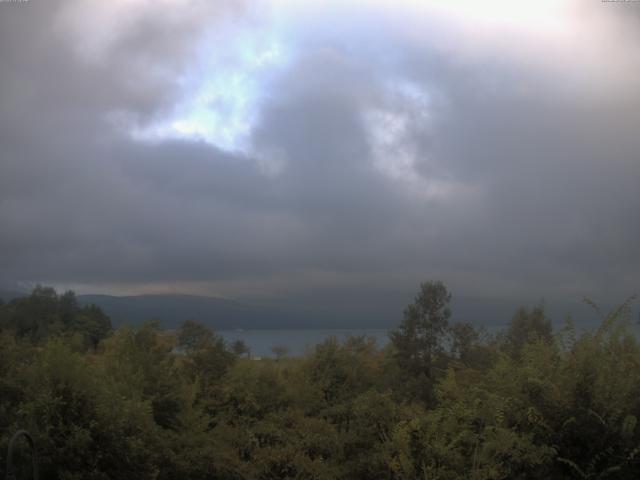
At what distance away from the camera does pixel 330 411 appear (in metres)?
16.9

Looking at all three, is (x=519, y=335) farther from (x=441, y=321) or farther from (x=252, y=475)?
(x=252, y=475)

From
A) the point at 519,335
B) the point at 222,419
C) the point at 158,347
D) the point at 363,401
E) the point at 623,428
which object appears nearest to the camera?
the point at 623,428

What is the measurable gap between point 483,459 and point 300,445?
547 centimetres

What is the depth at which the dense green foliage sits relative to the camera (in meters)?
10.8

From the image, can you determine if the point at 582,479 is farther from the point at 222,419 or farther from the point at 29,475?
the point at 222,419

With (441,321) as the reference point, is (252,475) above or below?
below

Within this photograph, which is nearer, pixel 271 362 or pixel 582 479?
pixel 582 479

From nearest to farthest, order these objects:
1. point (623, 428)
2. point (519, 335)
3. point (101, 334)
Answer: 1. point (623, 428)
2. point (519, 335)
3. point (101, 334)

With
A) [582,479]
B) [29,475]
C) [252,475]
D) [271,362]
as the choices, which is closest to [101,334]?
[271,362]

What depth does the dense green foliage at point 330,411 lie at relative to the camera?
426 inches

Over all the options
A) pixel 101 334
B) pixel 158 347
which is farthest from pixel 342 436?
pixel 101 334

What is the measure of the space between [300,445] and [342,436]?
112 centimetres

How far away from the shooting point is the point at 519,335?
73.4 ft

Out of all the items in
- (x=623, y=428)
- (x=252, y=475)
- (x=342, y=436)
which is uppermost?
(x=623, y=428)
